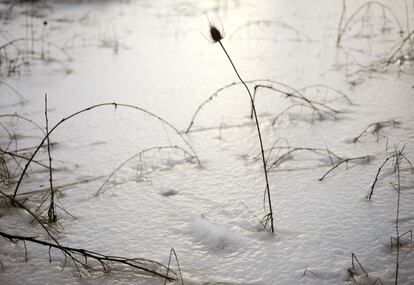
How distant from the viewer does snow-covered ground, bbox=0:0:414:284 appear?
113cm

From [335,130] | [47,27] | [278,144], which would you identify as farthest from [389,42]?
[47,27]

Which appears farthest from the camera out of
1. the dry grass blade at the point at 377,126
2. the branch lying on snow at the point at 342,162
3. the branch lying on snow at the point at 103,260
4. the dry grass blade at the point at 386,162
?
the dry grass blade at the point at 377,126

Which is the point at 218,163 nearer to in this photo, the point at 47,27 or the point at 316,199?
the point at 316,199

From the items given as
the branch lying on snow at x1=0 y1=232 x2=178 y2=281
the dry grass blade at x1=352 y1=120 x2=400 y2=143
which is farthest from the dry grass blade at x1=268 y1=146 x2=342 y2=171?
the branch lying on snow at x1=0 y1=232 x2=178 y2=281

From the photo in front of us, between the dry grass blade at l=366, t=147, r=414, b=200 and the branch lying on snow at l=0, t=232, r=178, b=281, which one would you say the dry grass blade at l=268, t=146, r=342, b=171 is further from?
the branch lying on snow at l=0, t=232, r=178, b=281

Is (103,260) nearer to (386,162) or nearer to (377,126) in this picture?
(386,162)

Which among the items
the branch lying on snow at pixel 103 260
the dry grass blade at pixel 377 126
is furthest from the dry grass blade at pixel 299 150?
the branch lying on snow at pixel 103 260

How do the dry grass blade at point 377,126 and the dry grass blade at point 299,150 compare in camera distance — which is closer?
the dry grass blade at point 299,150

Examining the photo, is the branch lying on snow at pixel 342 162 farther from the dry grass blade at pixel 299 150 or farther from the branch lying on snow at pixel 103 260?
the branch lying on snow at pixel 103 260

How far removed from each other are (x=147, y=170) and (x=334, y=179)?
27.7 inches

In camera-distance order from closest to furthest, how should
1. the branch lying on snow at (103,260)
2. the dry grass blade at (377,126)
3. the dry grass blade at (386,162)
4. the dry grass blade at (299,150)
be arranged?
the branch lying on snow at (103,260) → the dry grass blade at (386,162) → the dry grass blade at (299,150) → the dry grass blade at (377,126)

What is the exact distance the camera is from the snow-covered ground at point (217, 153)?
1135mm

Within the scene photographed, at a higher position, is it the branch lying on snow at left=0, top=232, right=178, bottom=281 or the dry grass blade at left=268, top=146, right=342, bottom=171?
the dry grass blade at left=268, top=146, right=342, bottom=171

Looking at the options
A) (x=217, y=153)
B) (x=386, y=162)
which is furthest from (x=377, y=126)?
(x=217, y=153)
